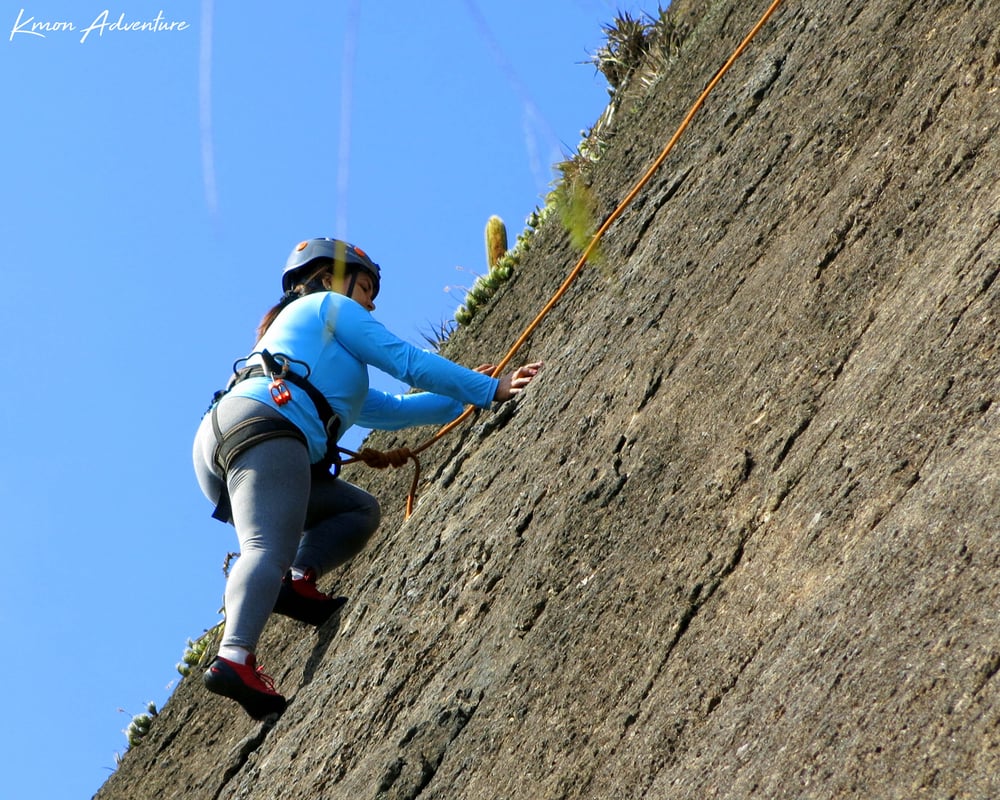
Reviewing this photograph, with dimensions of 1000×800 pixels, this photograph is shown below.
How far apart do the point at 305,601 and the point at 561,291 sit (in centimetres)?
196

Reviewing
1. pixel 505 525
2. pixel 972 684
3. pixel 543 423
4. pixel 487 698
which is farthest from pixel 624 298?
pixel 972 684

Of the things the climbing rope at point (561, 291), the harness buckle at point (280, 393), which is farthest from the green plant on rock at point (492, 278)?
the harness buckle at point (280, 393)

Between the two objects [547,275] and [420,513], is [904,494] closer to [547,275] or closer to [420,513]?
[420,513]

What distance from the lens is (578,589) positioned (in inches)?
165

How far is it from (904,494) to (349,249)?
3.30m

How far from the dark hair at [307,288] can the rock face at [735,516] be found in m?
1.01

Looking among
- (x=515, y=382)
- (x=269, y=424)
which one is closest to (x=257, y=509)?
(x=269, y=424)

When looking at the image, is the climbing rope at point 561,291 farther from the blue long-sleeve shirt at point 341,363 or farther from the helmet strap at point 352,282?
the helmet strap at point 352,282

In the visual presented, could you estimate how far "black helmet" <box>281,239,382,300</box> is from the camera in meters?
5.97

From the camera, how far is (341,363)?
5625 mm

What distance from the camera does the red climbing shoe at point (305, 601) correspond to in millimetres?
5719

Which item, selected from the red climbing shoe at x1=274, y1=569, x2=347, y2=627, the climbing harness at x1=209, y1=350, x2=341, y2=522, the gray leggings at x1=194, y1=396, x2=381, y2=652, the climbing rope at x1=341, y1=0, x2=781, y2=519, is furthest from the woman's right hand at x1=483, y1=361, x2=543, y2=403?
the red climbing shoe at x1=274, y1=569, x2=347, y2=627

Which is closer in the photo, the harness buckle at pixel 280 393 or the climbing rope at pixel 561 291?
the harness buckle at pixel 280 393

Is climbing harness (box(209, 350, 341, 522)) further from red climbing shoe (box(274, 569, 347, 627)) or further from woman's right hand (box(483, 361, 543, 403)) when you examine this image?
woman's right hand (box(483, 361, 543, 403))
